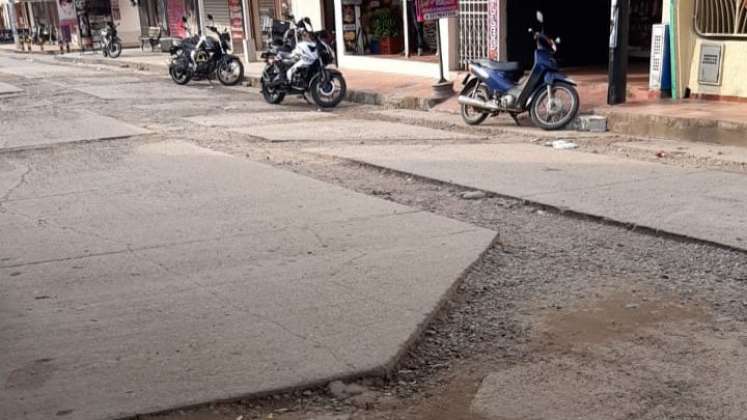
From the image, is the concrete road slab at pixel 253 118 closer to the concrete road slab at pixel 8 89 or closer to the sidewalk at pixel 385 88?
the sidewalk at pixel 385 88

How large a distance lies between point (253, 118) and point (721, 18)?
7.27 m

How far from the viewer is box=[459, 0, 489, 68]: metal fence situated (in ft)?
51.0

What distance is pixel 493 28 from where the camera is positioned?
1499 centimetres

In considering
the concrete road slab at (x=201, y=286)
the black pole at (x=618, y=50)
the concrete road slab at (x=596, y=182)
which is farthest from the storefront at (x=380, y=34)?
the concrete road slab at (x=201, y=286)

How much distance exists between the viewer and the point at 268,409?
3.55 metres

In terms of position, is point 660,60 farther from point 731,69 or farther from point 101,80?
point 101,80

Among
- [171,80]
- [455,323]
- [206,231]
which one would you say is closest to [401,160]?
[206,231]

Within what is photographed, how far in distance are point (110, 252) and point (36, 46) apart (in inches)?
1787

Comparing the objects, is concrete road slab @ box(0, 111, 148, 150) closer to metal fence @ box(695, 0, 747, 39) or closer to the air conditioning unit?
the air conditioning unit

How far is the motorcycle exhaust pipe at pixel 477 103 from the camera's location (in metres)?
11.1

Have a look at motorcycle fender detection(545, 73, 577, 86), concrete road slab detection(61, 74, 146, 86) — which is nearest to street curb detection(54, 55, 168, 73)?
concrete road slab detection(61, 74, 146, 86)

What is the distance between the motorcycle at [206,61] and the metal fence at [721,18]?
10.9 m

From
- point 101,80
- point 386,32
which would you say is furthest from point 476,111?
point 101,80

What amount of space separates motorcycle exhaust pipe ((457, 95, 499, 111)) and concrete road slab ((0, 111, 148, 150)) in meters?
4.76
